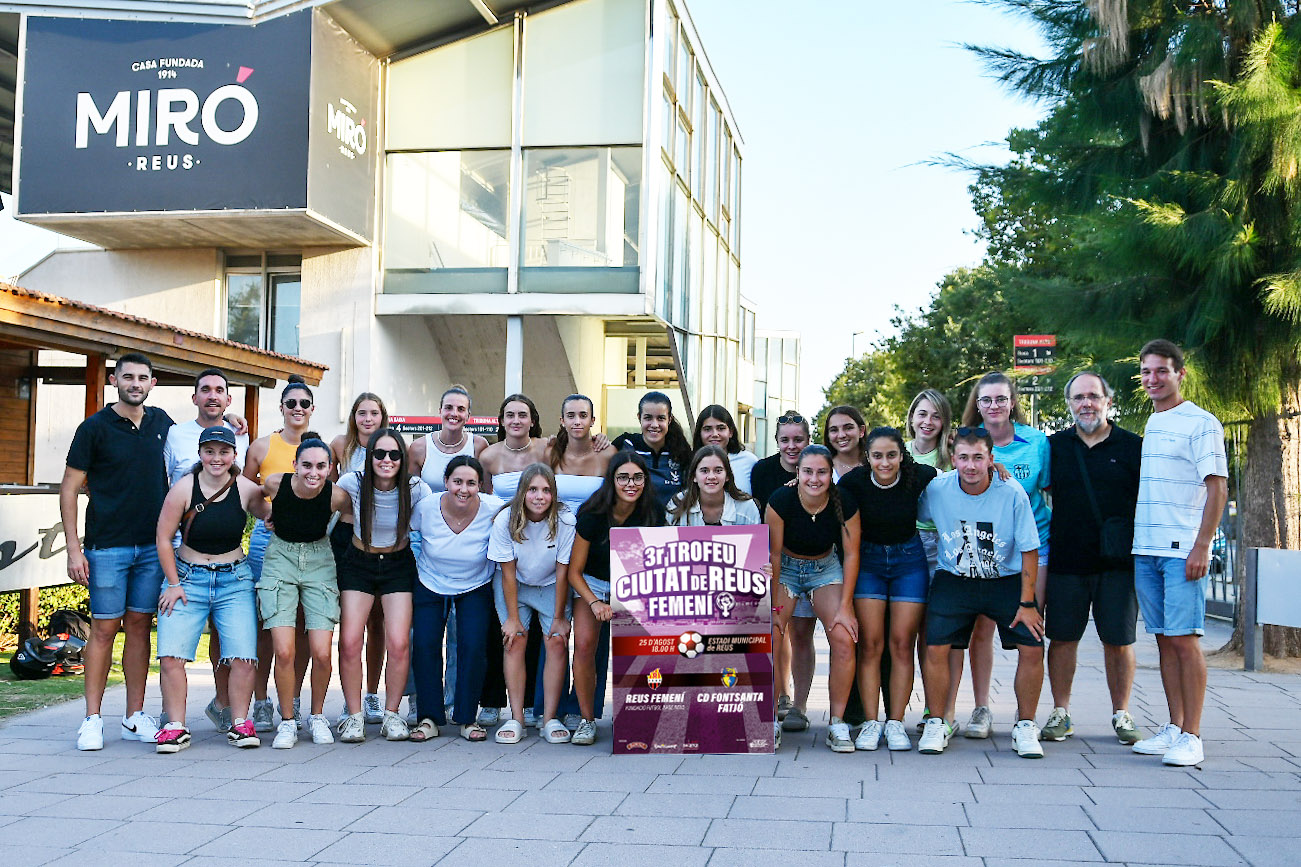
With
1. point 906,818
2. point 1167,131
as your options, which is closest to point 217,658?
point 906,818

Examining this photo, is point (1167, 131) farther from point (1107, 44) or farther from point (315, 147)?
point (315, 147)

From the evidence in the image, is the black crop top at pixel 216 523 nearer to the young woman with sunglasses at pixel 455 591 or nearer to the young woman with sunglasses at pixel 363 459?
the young woman with sunglasses at pixel 363 459

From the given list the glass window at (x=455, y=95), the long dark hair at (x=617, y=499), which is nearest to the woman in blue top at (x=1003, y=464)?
the long dark hair at (x=617, y=499)

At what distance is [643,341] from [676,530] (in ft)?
59.2

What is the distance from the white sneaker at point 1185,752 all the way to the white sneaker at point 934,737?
3.43 feet

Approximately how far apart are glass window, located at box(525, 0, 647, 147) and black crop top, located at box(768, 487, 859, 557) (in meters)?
13.1

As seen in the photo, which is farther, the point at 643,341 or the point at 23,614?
the point at 643,341

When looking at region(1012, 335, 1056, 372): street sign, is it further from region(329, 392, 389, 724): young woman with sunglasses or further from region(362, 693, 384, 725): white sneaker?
region(362, 693, 384, 725): white sneaker

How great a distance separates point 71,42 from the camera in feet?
56.5

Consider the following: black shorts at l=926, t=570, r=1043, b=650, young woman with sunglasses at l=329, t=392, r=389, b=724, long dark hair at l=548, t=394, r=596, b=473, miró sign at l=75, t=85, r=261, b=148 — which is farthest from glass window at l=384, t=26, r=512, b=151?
black shorts at l=926, t=570, r=1043, b=650

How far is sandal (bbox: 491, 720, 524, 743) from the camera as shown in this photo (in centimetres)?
663

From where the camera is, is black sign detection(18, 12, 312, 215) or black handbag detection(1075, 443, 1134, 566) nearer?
black handbag detection(1075, 443, 1134, 566)

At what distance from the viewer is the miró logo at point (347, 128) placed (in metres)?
17.4

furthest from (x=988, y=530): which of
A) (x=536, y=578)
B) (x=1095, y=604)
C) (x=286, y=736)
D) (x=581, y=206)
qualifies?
(x=581, y=206)
